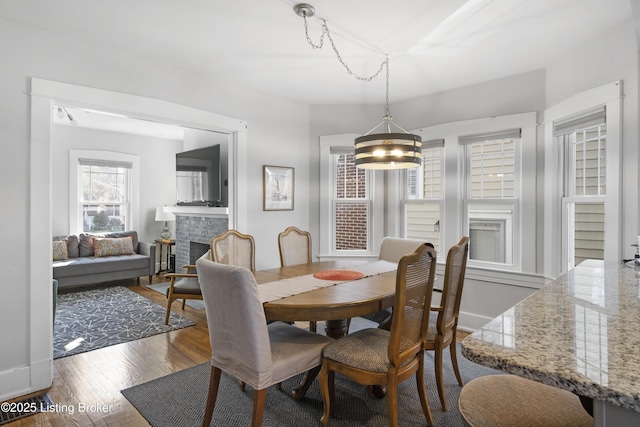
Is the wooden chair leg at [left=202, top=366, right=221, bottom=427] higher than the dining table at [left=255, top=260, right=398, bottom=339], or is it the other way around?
the dining table at [left=255, top=260, right=398, bottom=339]

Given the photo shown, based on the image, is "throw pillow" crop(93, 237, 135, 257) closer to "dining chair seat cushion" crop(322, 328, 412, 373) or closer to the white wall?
the white wall

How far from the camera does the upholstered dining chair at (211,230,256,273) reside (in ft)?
10.1

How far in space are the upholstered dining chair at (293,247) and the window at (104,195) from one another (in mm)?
4357

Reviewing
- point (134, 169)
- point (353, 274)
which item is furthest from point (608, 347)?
point (134, 169)

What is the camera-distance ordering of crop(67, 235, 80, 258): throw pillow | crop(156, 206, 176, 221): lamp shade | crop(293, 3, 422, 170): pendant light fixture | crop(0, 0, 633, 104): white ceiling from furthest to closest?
crop(156, 206, 176, 221): lamp shade < crop(67, 235, 80, 258): throw pillow < crop(293, 3, 422, 170): pendant light fixture < crop(0, 0, 633, 104): white ceiling

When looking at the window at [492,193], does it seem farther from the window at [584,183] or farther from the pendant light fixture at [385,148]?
the pendant light fixture at [385,148]

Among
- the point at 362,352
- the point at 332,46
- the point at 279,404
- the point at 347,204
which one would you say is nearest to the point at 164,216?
the point at 347,204

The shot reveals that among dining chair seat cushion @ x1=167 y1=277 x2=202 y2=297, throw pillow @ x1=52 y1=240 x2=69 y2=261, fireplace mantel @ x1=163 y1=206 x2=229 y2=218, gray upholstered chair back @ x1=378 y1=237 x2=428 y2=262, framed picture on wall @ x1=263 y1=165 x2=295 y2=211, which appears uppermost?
framed picture on wall @ x1=263 y1=165 x2=295 y2=211

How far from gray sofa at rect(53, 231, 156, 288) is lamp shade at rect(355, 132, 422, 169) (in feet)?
15.4

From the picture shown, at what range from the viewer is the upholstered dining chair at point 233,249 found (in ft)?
10.1

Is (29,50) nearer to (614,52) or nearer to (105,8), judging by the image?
(105,8)

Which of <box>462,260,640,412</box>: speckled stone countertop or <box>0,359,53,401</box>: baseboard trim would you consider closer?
<box>462,260,640,412</box>: speckled stone countertop

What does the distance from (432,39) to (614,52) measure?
1.32 meters

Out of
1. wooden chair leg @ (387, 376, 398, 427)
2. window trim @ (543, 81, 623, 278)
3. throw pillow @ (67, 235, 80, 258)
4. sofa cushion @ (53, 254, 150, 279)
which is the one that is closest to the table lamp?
sofa cushion @ (53, 254, 150, 279)
